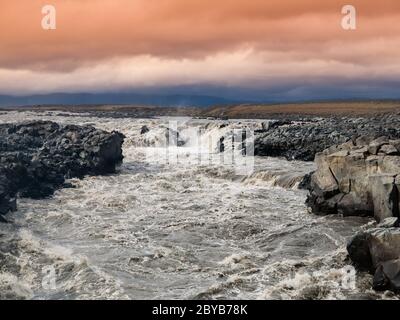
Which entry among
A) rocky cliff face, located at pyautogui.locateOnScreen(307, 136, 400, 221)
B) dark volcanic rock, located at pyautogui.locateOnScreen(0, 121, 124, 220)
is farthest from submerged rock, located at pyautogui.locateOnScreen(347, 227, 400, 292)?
dark volcanic rock, located at pyautogui.locateOnScreen(0, 121, 124, 220)

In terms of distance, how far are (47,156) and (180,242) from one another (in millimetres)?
26445

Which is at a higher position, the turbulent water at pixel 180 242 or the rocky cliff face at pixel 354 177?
the rocky cliff face at pixel 354 177

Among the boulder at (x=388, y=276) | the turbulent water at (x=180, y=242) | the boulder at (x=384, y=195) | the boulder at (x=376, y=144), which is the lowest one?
the turbulent water at (x=180, y=242)

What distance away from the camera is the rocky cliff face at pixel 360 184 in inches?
1008

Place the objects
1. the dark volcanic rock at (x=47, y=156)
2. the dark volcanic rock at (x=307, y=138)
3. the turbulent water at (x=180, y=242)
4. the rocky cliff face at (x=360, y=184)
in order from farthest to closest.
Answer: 1. the dark volcanic rock at (x=307, y=138)
2. the dark volcanic rock at (x=47, y=156)
3. the rocky cliff face at (x=360, y=184)
4. the turbulent water at (x=180, y=242)

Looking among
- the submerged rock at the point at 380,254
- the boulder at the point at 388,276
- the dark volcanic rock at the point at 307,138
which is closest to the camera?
the boulder at the point at 388,276

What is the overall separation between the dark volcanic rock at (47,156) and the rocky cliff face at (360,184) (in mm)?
20068

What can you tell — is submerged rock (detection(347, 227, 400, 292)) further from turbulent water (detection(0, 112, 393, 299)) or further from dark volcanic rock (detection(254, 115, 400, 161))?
dark volcanic rock (detection(254, 115, 400, 161))

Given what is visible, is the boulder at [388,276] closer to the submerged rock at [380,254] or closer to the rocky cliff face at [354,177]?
the submerged rock at [380,254]

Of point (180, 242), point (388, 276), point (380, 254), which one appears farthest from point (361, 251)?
point (180, 242)

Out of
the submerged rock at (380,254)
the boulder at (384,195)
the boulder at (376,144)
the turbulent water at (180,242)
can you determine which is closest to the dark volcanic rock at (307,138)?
the turbulent water at (180,242)

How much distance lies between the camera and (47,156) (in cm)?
4906
